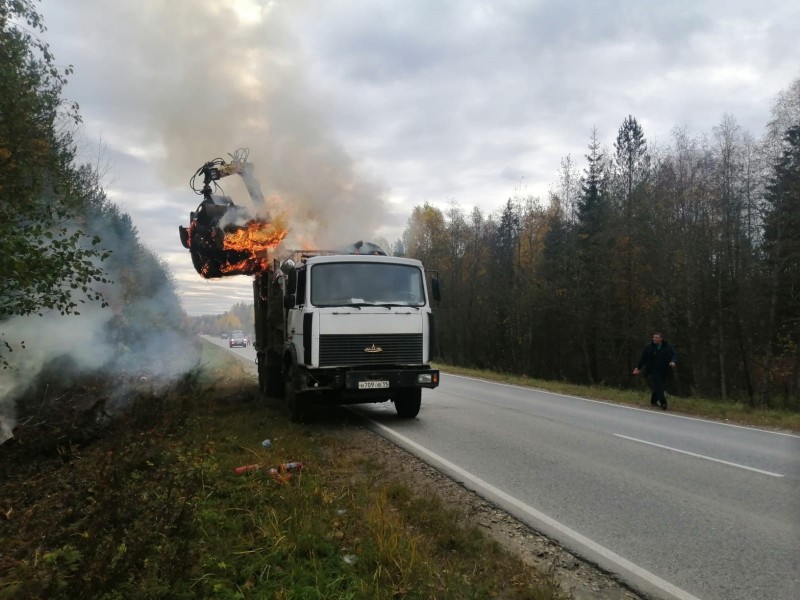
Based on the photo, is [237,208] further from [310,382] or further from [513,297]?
[513,297]

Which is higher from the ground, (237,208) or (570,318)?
(237,208)

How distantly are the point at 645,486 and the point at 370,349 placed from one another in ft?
14.4

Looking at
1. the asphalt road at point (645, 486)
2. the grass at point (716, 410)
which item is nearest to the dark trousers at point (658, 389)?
the grass at point (716, 410)

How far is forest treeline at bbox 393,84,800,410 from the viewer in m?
21.3

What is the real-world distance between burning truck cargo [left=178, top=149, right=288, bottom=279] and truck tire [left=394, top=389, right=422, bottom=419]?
448 cm

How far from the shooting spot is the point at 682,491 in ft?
17.9

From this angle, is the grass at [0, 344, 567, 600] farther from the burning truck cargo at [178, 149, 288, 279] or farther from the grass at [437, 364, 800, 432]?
the grass at [437, 364, 800, 432]

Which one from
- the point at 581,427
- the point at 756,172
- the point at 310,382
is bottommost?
the point at 581,427

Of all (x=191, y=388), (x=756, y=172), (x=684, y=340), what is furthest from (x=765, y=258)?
(x=191, y=388)

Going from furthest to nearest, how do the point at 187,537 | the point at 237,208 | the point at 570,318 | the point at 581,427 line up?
the point at 570,318 < the point at 237,208 < the point at 581,427 < the point at 187,537

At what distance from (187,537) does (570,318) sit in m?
28.8

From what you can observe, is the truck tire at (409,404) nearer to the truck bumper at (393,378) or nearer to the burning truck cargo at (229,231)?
the truck bumper at (393,378)

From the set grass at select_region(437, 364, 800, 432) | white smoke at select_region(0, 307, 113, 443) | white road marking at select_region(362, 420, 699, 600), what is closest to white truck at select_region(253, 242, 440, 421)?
white road marking at select_region(362, 420, 699, 600)

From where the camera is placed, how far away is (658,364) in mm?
12875
